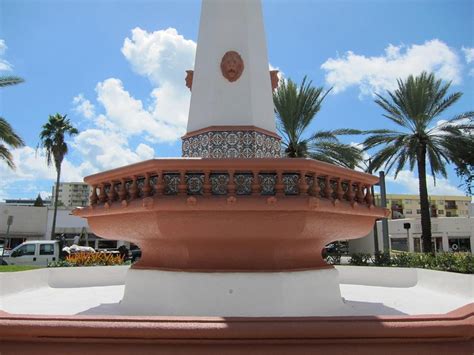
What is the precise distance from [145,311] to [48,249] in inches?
769

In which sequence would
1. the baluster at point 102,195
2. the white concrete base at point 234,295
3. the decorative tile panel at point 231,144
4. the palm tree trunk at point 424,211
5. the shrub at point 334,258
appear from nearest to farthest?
the white concrete base at point 234,295, the baluster at point 102,195, the decorative tile panel at point 231,144, the palm tree trunk at point 424,211, the shrub at point 334,258

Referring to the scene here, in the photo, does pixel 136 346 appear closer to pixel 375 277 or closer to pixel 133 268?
pixel 133 268

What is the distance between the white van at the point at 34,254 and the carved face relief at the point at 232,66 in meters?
19.1

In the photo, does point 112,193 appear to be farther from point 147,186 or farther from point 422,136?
point 422,136

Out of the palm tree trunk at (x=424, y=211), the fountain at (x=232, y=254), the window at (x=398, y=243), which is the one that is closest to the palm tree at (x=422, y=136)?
the palm tree trunk at (x=424, y=211)

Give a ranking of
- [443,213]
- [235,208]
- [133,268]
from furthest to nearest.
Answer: [443,213] → [133,268] → [235,208]

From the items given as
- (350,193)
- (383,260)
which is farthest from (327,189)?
(383,260)

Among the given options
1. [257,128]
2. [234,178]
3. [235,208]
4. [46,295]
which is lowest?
[46,295]

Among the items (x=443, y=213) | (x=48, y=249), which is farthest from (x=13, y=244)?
(x=443, y=213)

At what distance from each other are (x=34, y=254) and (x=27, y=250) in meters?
0.48

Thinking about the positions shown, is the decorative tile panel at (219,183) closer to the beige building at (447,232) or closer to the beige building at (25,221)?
the beige building at (447,232)

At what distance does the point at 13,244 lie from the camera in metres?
44.8

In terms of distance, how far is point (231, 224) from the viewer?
4.82 metres

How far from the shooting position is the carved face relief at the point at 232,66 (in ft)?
21.2
